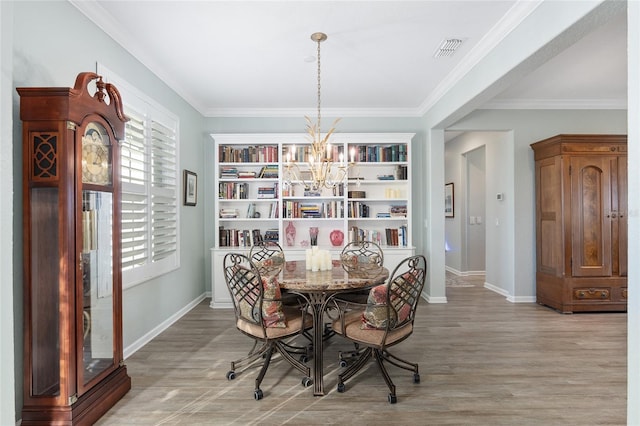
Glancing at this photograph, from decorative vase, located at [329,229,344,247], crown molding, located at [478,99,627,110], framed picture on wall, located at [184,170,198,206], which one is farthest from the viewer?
decorative vase, located at [329,229,344,247]

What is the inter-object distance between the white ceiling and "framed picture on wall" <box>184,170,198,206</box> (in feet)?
3.31

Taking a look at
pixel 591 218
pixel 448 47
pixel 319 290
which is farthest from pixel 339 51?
pixel 591 218

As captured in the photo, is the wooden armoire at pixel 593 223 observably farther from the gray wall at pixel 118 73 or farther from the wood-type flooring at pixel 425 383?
the gray wall at pixel 118 73

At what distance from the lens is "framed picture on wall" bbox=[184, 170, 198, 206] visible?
4.45 metres

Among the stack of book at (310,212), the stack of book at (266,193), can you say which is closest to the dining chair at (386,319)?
the stack of book at (310,212)

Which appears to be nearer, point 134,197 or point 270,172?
point 134,197

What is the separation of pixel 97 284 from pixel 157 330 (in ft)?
5.24

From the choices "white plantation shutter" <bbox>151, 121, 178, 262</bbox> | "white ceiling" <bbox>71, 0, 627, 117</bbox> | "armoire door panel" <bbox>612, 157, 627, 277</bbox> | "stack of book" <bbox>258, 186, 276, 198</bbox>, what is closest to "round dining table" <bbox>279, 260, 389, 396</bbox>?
"white plantation shutter" <bbox>151, 121, 178, 262</bbox>

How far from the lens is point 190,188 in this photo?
15.0ft

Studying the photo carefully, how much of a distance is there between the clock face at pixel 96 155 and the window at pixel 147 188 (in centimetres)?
50

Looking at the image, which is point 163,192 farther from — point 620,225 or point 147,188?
point 620,225

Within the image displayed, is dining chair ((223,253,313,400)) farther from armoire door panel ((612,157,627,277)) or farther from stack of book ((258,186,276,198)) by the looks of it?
armoire door panel ((612,157,627,277))

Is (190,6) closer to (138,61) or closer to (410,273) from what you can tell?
(138,61)

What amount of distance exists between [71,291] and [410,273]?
215 centimetres
